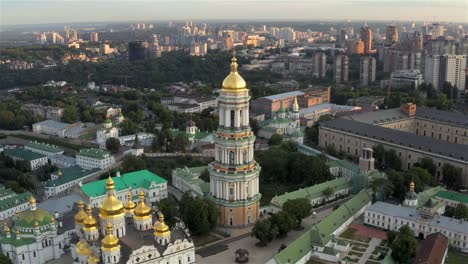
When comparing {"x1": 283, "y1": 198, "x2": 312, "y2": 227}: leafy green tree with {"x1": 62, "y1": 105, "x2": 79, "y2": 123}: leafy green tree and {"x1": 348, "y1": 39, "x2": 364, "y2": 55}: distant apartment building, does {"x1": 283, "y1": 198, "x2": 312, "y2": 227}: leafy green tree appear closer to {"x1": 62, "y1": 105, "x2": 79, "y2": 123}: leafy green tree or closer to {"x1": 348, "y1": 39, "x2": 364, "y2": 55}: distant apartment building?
{"x1": 62, "y1": 105, "x2": 79, "y2": 123}: leafy green tree

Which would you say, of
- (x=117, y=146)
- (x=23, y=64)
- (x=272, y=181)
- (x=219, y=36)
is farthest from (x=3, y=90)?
(x=219, y=36)

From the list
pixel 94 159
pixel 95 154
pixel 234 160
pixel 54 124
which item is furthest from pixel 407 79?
pixel 234 160

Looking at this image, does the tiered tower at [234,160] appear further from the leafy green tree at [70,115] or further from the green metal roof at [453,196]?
the leafy green tree at [70,115]

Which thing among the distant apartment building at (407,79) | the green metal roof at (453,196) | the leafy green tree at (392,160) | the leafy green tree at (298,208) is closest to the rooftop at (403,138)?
the leafy green tree at (392,160)

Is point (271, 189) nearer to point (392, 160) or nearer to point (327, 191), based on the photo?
point (327, 191)

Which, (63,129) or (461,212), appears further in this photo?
(63,129)
